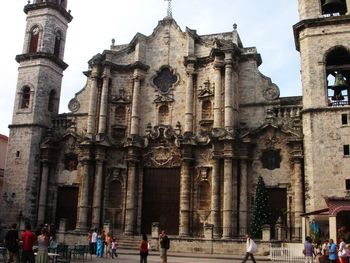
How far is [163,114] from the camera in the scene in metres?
32.8

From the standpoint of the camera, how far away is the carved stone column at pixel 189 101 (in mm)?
30938

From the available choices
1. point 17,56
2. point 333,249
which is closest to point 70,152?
point 17,56

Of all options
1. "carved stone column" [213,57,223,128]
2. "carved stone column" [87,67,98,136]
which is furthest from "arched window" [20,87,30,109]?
"carved stone column" [213,57,223,128]

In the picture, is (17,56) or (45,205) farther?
(17,56)

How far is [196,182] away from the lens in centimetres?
3002

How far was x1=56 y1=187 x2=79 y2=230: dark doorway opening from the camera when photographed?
32188 millimetres

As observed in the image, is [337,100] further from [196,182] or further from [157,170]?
[157,170]

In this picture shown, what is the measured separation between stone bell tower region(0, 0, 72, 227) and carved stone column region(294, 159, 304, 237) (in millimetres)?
17265

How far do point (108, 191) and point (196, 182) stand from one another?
6.17m

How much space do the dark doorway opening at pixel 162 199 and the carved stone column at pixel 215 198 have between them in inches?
110

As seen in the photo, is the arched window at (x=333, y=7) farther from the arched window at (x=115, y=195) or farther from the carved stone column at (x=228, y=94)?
the arched window at (x=115, y=195)

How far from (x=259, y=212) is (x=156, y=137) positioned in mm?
8809

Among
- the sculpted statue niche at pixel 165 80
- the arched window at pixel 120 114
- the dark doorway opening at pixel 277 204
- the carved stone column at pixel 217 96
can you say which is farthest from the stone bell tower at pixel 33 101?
the dark doorway opening at pixel 277 204

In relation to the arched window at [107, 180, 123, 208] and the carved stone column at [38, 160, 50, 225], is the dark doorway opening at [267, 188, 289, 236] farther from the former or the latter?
the carved stone column at [38, 160, 50, 225]
